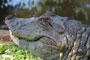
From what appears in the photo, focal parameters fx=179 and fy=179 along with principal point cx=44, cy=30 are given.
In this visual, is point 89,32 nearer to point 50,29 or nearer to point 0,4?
point 50,29

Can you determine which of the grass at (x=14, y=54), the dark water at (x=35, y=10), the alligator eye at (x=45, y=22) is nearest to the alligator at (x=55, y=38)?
the alligator eye at (x=45, y=22)

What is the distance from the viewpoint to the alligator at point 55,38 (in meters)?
Result: 2.61

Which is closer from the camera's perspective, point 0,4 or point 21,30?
point 21,30

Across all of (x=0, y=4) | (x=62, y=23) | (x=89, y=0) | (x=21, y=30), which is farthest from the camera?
(x=89, y=0)

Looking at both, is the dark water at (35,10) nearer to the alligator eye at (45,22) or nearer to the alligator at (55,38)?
the alligator at (55,38)

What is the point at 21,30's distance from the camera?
3.05 metres

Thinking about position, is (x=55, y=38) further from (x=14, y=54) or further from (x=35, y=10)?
(x=35, y=10)

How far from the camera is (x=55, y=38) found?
271cm

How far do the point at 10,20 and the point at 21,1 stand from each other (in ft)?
27.8

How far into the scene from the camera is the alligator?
2.61m

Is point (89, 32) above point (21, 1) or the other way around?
above

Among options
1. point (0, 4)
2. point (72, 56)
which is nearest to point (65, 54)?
point (72, 56)

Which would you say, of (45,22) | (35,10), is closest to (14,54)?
(45,22)

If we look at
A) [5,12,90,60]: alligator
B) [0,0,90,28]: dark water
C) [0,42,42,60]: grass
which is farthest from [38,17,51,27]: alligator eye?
[0,0,90,28]: dark water
